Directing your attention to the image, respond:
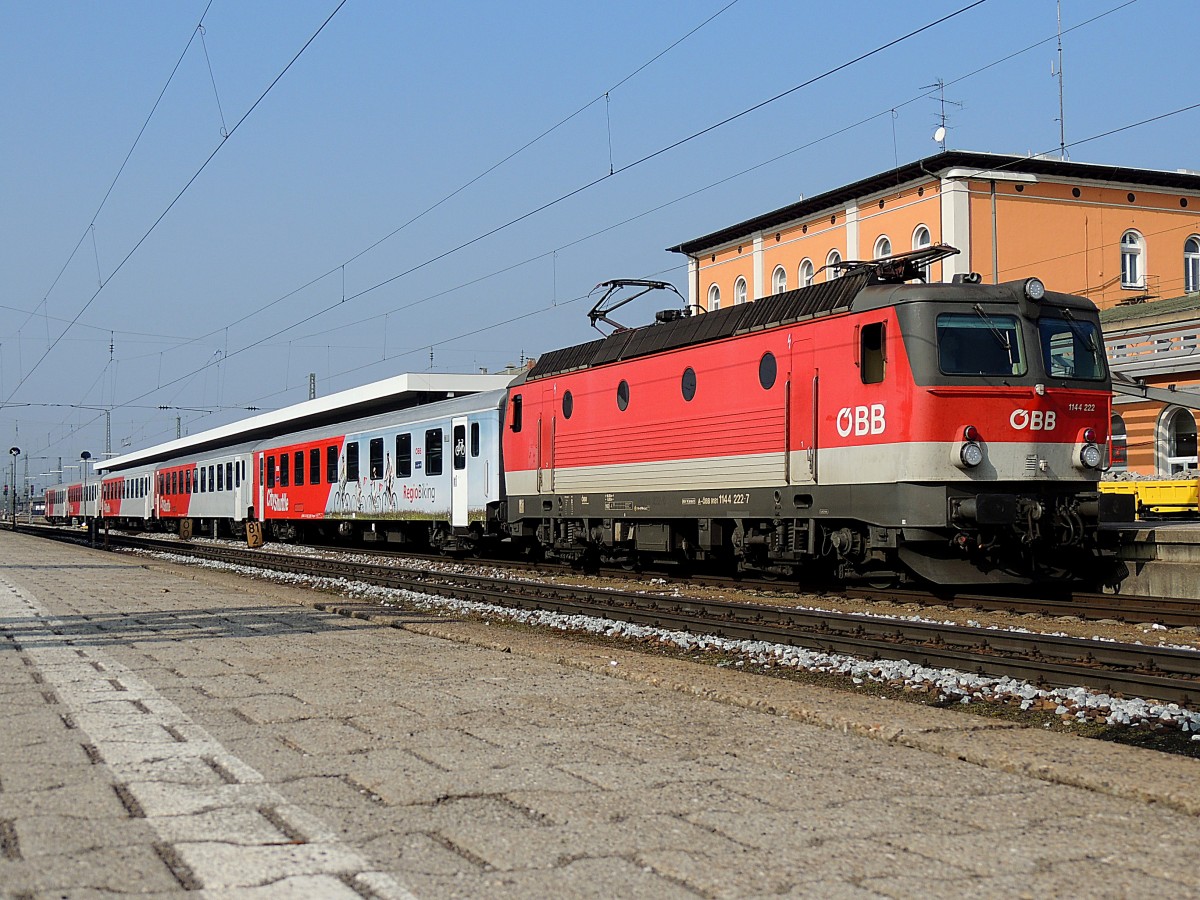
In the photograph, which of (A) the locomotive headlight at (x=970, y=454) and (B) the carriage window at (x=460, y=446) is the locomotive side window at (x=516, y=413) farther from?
(A) the locomotive headlight at (x=970, y=454)

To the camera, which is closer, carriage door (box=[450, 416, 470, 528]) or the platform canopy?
carriage door (box=[450, 416, 470, 528])

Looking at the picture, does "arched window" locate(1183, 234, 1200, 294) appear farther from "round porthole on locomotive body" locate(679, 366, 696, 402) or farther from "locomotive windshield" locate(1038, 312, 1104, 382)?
"round porthole on locomotive body" locate(679, 366, 696, 402)

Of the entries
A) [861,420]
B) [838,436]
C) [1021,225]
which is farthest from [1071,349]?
[1021,225]

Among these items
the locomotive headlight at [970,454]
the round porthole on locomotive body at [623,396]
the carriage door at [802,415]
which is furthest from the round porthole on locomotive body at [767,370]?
the round porthole on locomotive body at [623,396]

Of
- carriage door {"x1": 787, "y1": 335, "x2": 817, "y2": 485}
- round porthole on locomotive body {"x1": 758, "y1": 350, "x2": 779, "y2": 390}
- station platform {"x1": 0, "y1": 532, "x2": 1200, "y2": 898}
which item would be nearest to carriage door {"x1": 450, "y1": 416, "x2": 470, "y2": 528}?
round porthole on locomotive body {"x1": 758, "y1": 350, "x2": 779, "y2": 390}

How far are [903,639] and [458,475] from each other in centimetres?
1448

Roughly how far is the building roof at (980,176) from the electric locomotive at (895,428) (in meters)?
23.4

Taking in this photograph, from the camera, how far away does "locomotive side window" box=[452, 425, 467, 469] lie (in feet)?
78.8

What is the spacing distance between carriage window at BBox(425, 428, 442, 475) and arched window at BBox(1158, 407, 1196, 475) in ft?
59.9

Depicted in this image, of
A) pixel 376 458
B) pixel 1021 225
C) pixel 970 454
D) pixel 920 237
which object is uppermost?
pixel 1021 225

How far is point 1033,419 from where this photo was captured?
13.2 meters

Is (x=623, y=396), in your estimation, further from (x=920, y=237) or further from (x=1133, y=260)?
(x=1133, y=260)

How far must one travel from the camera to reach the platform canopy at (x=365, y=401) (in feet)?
148

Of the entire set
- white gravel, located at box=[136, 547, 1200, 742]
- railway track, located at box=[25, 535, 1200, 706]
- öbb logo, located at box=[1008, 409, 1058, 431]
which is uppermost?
öbb logo, located at box=[1008, 409, 1058, 431]
